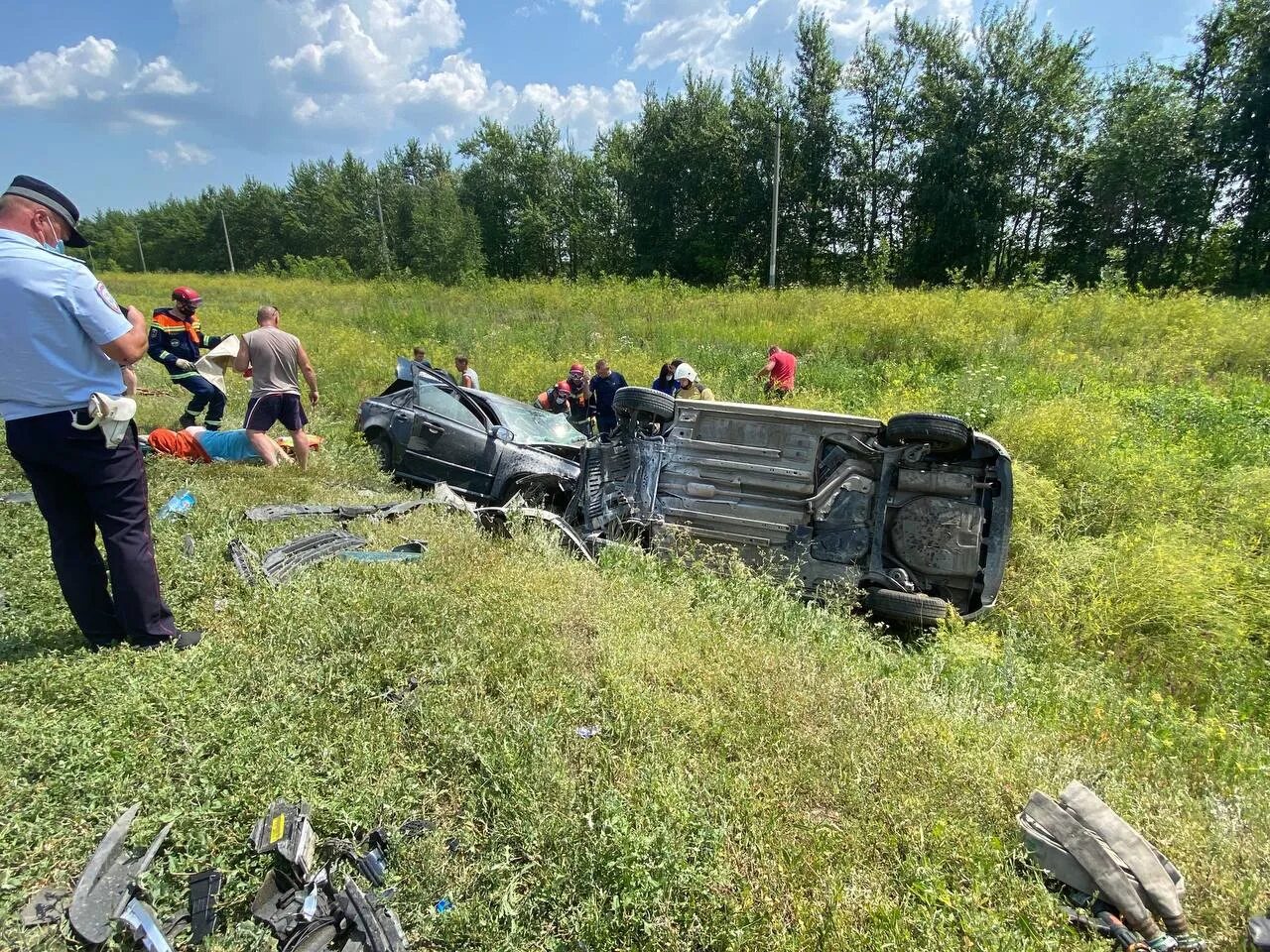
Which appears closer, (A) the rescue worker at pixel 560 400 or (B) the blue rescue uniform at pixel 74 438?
(B) the blue rescue uniform at pixel 74 438

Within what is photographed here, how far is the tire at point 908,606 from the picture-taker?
4029 millimetres

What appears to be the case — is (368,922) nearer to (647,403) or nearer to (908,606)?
(908,606)

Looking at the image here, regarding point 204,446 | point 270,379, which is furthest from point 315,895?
point 204,446

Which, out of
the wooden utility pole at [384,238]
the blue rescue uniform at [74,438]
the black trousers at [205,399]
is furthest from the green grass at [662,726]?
the wooden utility pole at [384,238]

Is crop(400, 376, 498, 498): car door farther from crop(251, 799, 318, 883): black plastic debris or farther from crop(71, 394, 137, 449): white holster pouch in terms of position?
crop(251, 799, 318, 883): black plastic debris

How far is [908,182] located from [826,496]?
2894 centimetres

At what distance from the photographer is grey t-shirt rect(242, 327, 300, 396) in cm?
596

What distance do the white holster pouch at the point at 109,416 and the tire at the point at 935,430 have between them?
4053 millimetres

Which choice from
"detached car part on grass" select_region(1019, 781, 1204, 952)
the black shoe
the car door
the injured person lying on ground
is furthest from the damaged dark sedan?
"detached car part on grass" select_region(1019, 781, 1204, 952)

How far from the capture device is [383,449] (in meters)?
7.54

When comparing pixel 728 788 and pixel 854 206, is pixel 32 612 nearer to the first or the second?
pixel 728 788

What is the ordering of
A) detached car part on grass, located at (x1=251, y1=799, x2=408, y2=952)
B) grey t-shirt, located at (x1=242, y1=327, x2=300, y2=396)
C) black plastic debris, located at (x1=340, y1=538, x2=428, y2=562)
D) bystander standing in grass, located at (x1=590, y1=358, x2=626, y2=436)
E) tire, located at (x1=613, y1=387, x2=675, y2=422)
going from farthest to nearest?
bystander standing in grass, located at (x1=590, y1=358, x2=626, y2=436) → grey t-shirt, located at (x1=242, y1=327, x2=300, y2=396) → tire, located at (x1=613, y1=387, x2=675, y2=422) → black plastic debris, located at (x1=340, y1=538, x2=428, y2=562) → detached car part on grass, located at (x1=251, y1=799, x2=408, y2=952)

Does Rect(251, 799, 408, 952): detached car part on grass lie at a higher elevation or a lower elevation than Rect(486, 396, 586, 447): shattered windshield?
lower

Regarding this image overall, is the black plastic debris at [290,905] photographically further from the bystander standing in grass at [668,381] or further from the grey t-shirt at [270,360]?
the bystander standing in grass at [668,381]
